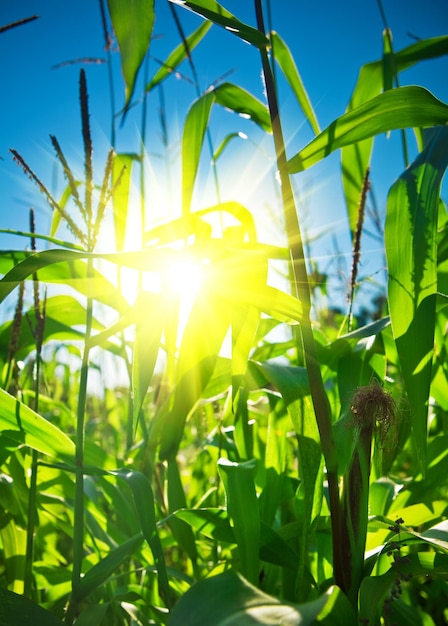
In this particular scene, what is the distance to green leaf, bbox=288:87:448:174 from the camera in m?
0.50

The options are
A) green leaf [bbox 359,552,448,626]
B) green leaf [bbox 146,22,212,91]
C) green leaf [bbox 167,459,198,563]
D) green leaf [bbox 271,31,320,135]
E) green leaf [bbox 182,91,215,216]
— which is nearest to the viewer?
green leaf [bbox 359,552,448,626]

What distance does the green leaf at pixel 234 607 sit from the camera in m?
0.33

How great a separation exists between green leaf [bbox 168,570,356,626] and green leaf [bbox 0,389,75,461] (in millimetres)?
342

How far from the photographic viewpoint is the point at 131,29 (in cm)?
59

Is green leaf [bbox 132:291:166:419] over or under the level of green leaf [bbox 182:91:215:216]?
under

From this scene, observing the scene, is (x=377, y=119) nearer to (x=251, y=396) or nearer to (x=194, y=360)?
(x=194, y=360)

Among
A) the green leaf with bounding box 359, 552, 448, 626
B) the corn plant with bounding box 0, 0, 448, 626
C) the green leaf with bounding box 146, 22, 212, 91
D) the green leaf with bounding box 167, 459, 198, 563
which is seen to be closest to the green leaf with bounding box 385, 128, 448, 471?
the corn plant with bounding box 0, 0, 448, 626

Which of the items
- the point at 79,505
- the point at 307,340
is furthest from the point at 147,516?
the point at 307,340

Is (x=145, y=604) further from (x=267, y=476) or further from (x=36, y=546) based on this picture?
(x=36, y=546)

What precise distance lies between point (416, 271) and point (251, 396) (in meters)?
0.59

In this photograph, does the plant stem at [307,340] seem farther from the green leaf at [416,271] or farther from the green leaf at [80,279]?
the green leaf at [80,279]

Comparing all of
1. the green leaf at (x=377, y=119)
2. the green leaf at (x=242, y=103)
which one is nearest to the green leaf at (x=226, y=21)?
the green leaf at (x=377, y=119)

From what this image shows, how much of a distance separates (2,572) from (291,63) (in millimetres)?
1183

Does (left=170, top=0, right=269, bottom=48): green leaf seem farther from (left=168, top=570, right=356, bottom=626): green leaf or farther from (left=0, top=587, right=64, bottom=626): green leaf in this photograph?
(left=0, top=587, right=64, bottom=626): green leaf
